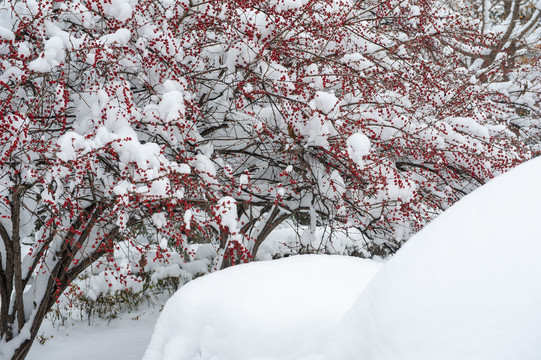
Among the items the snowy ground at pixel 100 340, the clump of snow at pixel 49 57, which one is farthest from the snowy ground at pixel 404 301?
the snowy ground at pixel 100 340

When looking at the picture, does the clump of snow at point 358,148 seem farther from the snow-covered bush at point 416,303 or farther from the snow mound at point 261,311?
the snow-covered bush at point 416,303

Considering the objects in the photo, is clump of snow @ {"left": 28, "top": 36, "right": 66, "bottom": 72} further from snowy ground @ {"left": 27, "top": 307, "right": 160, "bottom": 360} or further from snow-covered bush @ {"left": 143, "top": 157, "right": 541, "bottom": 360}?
snowy ground @ {"left": 27, "top": 307, "right": 160, "bottom": 360}

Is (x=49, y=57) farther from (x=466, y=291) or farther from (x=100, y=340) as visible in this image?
(x=100, y=340)

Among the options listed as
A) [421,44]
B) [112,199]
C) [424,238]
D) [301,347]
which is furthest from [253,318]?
[421,44]

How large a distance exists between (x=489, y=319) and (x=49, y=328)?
742 cm

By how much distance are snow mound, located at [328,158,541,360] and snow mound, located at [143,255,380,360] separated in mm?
264

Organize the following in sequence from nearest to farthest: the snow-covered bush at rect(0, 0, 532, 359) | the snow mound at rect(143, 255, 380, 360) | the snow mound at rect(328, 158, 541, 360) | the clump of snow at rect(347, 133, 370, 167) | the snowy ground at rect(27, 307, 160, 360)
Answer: the snow mound at rect(328, 158, 541, 360) → the snow mound at rect(143, 255, 380, 360) → the snow-covered bush at rect(0, 0, 532, 359) → the clump of snow at rect(347, 133, 370, 167) → the snowy ground at rect(27, 307, 160, 360)

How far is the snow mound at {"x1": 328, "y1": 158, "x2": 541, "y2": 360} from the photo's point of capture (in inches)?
46.1

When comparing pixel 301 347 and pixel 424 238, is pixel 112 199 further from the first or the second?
pixel 424 238

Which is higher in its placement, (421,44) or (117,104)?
(421,44)

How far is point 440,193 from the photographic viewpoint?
16.6ft

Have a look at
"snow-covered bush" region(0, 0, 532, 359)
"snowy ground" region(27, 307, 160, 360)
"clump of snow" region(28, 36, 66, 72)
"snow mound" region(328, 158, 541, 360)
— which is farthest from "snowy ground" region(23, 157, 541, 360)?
"snowy ground" region(27, 307, 160, 360)

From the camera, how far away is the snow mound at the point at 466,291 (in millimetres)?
1172

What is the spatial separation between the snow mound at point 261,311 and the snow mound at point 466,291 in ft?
0.86
